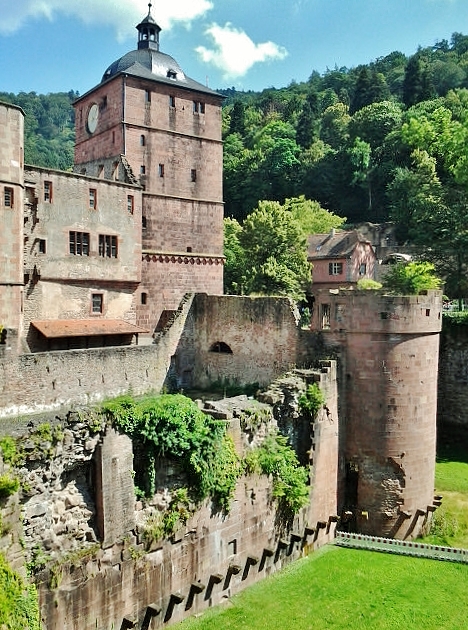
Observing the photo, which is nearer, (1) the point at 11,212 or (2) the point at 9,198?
(2) the point at 9,198

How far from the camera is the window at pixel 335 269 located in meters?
49.2

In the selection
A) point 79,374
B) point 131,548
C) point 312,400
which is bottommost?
point 131,548

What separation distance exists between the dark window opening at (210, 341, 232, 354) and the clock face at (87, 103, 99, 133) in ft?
45.8

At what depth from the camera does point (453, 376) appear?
29.2 meters

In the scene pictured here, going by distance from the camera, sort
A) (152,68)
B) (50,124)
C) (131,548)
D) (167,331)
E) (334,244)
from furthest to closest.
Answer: (50,124)
(334,244)
(152,68)
(167,331)
(131,548)

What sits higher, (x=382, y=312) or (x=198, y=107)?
(x=198, y=107)

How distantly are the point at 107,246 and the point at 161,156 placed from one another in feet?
21.2

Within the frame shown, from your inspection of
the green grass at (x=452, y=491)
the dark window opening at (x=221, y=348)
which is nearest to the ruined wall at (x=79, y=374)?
the dark window opening at (x=221, y=348)

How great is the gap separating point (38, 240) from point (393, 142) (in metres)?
50.2

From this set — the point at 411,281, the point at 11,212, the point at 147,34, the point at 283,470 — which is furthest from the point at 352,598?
the point at 147,34

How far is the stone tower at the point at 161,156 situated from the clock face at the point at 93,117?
0.05m

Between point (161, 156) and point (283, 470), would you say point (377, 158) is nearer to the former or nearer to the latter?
point (161, 156)

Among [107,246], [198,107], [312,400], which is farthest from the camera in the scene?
[198,107]

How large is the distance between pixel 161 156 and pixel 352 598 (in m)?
23.4
